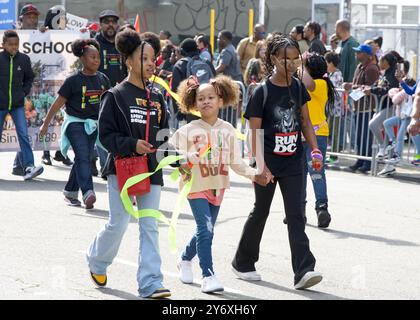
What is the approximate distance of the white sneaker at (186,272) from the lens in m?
7.82

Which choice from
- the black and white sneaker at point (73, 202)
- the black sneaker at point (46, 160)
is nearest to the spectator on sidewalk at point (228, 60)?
the black sneaker at point (46, 160)

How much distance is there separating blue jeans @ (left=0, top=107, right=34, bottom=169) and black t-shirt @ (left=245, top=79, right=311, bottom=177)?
655 cm

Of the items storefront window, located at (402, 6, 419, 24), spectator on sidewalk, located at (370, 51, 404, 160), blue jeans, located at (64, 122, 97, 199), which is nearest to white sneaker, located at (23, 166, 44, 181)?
blue jeans, located at (64, 122, 97, 199)

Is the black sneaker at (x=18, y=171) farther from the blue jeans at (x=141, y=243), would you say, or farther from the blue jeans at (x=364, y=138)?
the blue jeans at (x=141, y=243)

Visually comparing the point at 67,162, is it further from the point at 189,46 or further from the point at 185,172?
the point at 185,172

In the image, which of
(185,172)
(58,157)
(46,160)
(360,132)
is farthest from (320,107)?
(46,160)

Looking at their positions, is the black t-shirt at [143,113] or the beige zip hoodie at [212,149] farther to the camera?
the beige zip hoodie at [212,149]

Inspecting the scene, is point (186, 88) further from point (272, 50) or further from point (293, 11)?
point (293, 11)

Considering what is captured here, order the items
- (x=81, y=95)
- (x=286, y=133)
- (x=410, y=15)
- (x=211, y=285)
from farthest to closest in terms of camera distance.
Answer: (x=410, y=15) < (x=81, y=95) < (x=286, y=133) < (x=211, y=285)

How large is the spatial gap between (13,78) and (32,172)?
1238 millimetres

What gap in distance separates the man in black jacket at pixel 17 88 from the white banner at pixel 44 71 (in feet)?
2.68

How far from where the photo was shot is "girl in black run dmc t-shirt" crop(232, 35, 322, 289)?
25.2 feet

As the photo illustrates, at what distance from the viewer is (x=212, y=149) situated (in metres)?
7.45
